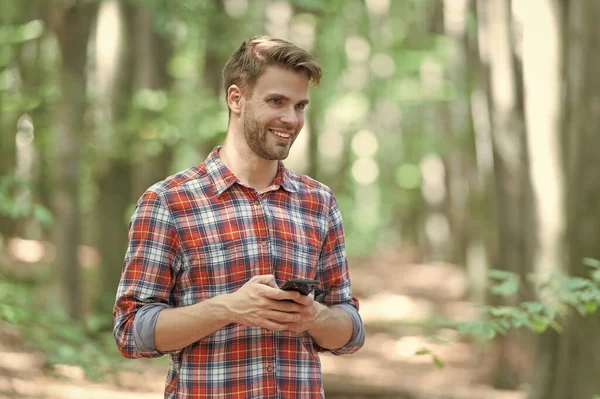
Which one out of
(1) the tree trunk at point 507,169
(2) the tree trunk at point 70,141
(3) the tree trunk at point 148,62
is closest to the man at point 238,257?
(2) the tree trunk at point 70,141

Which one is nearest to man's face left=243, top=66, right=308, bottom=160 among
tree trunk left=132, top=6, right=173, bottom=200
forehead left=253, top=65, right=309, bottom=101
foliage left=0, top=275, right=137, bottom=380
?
forehead left=253, top=65, right=309, bottom=101

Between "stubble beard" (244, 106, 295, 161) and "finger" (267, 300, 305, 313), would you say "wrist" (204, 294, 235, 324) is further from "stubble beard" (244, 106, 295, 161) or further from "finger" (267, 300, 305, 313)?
"stubble beard" (244, 106, 295, 161)

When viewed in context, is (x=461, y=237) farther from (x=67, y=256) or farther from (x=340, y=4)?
(x=67, y=256)

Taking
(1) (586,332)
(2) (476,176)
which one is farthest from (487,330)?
(2) (476,176)

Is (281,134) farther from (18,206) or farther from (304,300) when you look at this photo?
(18,206)

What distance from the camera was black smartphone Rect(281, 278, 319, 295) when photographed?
2.83 meters

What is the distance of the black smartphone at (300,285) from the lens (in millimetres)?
2834

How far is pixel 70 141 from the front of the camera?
35.7 ft

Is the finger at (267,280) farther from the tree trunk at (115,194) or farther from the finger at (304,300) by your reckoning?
the tree trunk at (115,194)

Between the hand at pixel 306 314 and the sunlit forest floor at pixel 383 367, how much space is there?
2247mm

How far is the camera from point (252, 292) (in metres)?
2.90

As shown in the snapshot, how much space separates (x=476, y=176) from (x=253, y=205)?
59.1 ft

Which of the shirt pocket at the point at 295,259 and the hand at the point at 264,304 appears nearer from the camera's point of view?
the hand at the point at 264,304

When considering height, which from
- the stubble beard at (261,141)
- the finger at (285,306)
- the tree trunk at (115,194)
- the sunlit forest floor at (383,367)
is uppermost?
the tree trunk at (115,194)
